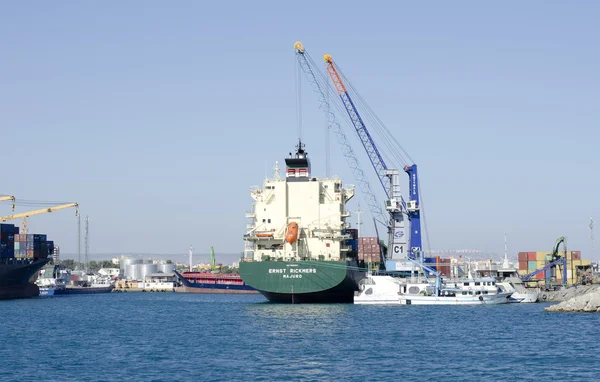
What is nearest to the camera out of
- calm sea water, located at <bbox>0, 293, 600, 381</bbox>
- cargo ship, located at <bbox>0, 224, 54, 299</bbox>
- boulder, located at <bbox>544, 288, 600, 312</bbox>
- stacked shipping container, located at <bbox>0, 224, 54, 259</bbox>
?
calm sea water, located at <bbox>0, 293, 600, 381</bbox>

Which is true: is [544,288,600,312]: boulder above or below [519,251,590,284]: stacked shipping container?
below

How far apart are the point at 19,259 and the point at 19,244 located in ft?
7.73

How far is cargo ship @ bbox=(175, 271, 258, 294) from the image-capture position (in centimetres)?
15675

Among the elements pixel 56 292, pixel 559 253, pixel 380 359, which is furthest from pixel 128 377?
pixel 56 292

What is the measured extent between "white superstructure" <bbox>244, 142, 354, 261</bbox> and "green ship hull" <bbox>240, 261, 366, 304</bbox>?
3704mm

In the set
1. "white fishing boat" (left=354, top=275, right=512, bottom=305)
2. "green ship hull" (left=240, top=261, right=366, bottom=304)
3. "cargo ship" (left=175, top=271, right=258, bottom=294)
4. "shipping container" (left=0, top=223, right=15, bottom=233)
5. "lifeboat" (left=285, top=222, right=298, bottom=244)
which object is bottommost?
"cargo ship" (left=175, top=271, right=258, bottom=294)

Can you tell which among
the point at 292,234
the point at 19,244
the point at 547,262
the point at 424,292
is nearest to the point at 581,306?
the point at 424,292

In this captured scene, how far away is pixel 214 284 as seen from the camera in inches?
6348

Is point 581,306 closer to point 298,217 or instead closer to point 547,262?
point 298,217

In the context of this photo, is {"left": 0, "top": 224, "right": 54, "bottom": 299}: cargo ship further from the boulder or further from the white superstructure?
the boulder

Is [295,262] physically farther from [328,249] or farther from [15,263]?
[15,263]

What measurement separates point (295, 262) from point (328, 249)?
6273 mm

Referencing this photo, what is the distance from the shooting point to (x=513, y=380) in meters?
39.8

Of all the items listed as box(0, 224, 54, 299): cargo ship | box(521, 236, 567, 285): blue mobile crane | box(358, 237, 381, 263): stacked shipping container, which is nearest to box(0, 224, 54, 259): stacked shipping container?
box(0, 224, 54, 299): cargo ship
